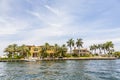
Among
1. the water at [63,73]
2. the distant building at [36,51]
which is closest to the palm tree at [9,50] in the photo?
the distant building at [36,51]

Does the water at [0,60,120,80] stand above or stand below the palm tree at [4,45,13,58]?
below

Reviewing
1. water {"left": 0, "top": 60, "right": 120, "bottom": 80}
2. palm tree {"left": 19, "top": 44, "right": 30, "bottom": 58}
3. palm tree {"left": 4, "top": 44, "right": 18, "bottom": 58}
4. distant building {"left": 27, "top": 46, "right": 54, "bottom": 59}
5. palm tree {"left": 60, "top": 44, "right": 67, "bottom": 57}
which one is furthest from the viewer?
distant building {"left": 27, "top": 46, "right": 54, "bottom": 59}

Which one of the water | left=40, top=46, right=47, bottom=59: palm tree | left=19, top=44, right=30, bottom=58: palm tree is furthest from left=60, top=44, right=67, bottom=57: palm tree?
the water

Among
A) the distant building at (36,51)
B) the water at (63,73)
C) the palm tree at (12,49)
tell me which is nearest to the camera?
the water at (63,73)

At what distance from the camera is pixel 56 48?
183500 millimetres

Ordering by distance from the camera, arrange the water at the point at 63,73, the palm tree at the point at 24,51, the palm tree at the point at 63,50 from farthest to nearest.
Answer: the palm tree at the point at 63,50, the palm tree at the point at 24,51, the water at the point at 63,73

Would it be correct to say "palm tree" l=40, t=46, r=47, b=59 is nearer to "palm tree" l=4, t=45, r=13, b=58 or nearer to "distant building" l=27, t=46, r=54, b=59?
"distant building" l=27, t=46, r=54, b=59

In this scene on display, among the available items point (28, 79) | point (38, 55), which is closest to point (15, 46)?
point (38, 55)

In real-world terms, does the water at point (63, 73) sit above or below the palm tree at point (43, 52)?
below

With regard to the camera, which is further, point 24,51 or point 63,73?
point 24,51

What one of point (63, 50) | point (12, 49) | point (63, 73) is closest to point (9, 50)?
point (12, 49)

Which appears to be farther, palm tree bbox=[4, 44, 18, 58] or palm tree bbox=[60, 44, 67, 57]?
palm tree bbox=[60, 44, 67, 57]

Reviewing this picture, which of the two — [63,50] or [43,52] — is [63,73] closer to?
[43,52]

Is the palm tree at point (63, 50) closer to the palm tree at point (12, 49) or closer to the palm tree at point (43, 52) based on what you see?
the palm tree at point (43, 52)
